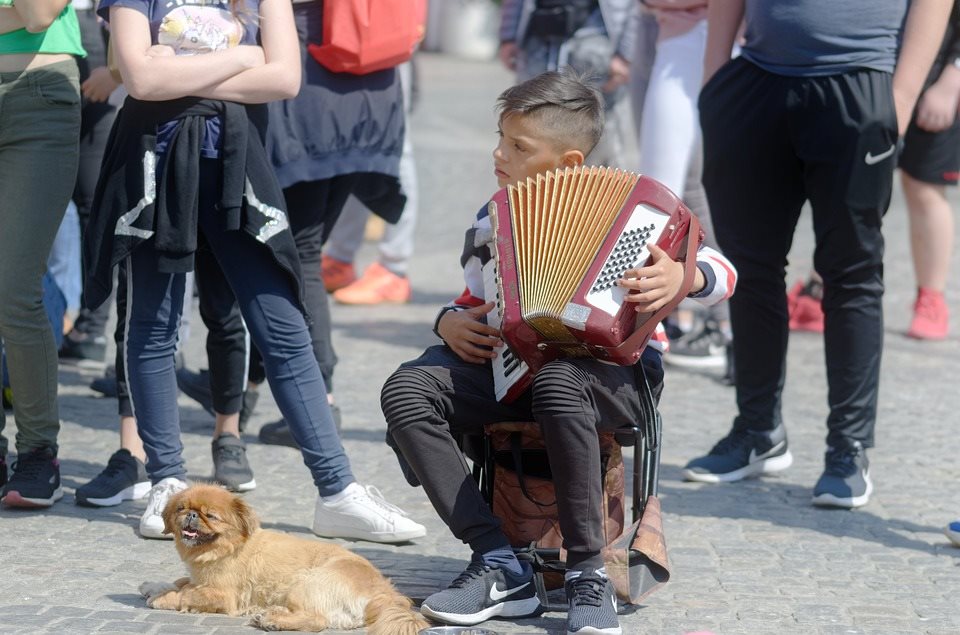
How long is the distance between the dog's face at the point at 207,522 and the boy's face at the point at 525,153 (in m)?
1.11

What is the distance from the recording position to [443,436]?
3730 mm

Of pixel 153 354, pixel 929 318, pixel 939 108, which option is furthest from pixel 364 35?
pixel 929 318

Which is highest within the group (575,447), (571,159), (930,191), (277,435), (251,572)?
(571,159)

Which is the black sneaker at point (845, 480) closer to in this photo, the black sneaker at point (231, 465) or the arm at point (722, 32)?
the arm at point (722, 32)

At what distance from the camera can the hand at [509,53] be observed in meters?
7.67

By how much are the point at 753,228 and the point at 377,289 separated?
12.7 ft

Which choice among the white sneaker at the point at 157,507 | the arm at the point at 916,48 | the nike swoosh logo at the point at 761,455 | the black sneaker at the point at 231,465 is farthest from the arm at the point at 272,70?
the nike swoosh logo at the point at 761,455

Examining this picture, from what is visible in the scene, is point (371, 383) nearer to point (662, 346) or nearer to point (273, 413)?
point (273, 413)

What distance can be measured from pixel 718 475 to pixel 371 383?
201 centimetres

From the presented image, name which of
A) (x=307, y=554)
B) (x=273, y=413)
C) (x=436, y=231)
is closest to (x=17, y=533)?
(x=307, y=554)

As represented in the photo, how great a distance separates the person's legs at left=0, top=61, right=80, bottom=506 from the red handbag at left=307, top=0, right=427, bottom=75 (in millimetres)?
954

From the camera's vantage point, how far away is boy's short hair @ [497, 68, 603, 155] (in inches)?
154

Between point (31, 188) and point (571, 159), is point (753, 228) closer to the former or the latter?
point (571, 159)

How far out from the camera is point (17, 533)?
4340 millimetres
